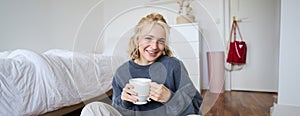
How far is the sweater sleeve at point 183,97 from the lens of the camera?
1.63 ft

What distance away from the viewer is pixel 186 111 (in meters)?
0.50

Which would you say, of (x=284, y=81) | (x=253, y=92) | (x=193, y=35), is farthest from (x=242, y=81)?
(x=193, y=35)

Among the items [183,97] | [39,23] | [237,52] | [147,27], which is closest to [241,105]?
[237,52]

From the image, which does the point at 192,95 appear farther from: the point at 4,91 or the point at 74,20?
the point at 74,20

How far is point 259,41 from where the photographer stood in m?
2.38

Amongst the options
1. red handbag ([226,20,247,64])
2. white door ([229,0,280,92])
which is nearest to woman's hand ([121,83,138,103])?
red handbag ([226,20,247,64])

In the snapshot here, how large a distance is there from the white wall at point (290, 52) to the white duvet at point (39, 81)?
93cm

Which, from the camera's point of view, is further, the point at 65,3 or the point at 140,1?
the point at 65,3

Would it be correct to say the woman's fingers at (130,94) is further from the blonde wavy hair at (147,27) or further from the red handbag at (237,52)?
the red handbag at (237,52)

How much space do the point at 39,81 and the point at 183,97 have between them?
90 centimetres

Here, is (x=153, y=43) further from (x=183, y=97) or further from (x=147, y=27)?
(x=183, y=97)

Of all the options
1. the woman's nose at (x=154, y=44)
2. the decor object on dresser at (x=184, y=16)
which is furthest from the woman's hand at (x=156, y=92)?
the decor object on dresser at (x=184, y=16)

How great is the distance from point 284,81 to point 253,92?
151 centimetres

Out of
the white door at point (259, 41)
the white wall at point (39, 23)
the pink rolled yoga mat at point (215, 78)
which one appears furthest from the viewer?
the white door at point (259, 41)
